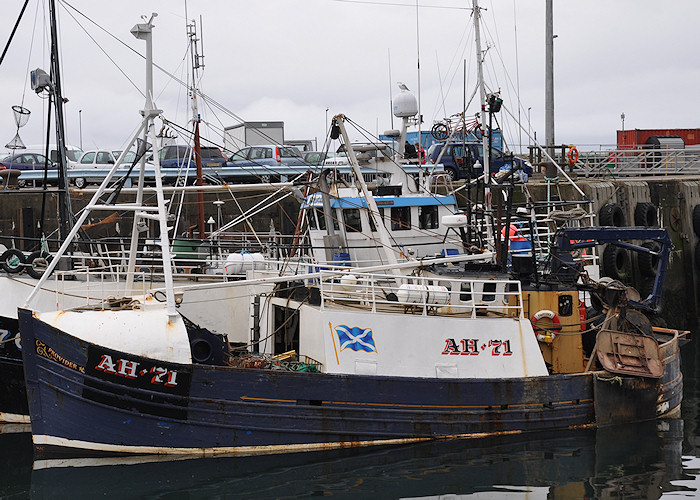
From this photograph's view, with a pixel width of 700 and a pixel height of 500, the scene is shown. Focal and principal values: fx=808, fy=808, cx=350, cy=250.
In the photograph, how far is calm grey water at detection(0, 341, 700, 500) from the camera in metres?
10.4

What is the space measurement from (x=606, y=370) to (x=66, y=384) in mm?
8019

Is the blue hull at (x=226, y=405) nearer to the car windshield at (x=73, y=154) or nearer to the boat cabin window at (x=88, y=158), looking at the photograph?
the boat cabin window at (x=88, y=158)

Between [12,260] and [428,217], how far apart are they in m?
7.86

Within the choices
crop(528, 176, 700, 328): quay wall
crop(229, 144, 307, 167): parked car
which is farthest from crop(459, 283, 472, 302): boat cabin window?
crop(229, 144, 307, 167): parked car

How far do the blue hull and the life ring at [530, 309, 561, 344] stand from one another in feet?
2.44

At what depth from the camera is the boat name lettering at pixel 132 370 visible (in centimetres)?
1045

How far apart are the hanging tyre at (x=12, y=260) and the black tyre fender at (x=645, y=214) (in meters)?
17.1

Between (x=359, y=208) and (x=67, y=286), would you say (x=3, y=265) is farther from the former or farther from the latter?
(x=359, y=208)

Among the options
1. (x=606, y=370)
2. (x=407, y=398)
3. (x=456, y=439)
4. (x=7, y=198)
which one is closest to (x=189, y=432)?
(x=407, y=398)

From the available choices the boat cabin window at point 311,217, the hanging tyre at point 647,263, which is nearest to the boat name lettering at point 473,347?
the boat cabin window at point 311,217

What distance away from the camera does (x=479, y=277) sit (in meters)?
12.9

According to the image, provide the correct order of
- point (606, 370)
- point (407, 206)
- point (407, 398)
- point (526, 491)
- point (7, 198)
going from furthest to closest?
point (7, 198) → point (407, 206) → point (606, 370) → point (407, 398) → point (526, 491)

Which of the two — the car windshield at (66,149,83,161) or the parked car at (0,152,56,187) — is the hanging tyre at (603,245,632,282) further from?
the car windshield at (66,149,83,161)

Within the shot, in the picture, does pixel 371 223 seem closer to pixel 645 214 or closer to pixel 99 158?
pixel 645 214
